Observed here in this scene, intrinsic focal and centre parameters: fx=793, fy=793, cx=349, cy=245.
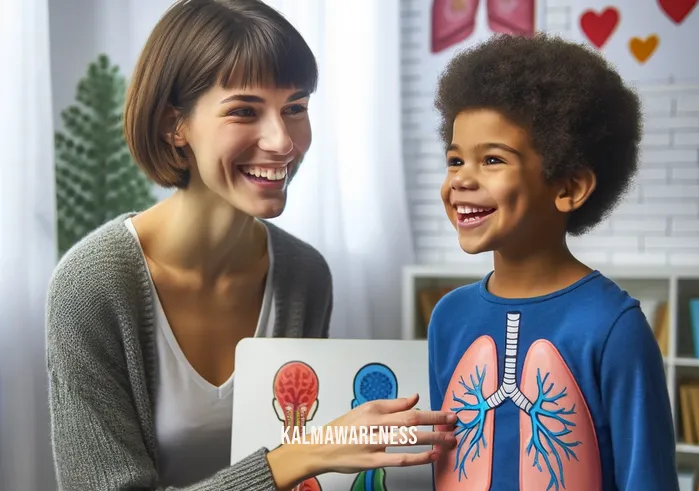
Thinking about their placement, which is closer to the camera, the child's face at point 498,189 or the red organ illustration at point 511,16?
the child's face at point 498,189

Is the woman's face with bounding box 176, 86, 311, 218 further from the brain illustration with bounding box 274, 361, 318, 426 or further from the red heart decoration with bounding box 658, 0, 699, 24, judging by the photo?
the red heart decoration with bounding box 658, 0, 699, 24

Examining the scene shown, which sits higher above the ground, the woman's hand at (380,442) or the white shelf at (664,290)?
the white shelf at (664,290)

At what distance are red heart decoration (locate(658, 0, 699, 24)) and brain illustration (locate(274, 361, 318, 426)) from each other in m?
0.78

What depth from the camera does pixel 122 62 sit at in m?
1.51

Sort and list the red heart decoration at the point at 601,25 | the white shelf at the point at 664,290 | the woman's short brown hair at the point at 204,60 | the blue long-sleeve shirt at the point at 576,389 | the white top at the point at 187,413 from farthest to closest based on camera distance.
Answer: the white shelf at the point at 664,290 < the red heart decoration at the point at 601,25 < the white top at the point at 187,413 < the woman's short brown hair at the point at 204,60 < the blue long-sleeve shirt at the point at 576,389

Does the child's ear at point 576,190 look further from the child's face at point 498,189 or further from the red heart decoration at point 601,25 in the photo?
the red heart decoration at point 601,25

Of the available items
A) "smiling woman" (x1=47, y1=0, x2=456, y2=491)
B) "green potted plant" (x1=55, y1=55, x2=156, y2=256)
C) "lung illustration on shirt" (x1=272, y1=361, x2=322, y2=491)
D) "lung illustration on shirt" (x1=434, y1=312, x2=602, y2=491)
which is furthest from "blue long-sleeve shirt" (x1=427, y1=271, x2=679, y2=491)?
"green potted plant" (x1=55, y1=55, x2=156, y2=256)

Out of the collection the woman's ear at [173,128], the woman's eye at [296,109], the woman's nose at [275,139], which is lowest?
the woman's nose at [275,139]

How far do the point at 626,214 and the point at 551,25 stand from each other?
401 millimetres

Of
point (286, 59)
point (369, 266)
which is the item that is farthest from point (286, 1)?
point (369, 266)

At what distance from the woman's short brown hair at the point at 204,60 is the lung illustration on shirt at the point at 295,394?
0.34m

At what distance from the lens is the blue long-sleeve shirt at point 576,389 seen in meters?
0.80

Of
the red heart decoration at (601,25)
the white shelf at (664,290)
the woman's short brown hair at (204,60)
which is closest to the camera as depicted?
the woman's short brown hair at (204,60)

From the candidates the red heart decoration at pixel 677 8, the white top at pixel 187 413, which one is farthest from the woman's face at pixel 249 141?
the red heart decoration at pixel 677 8
